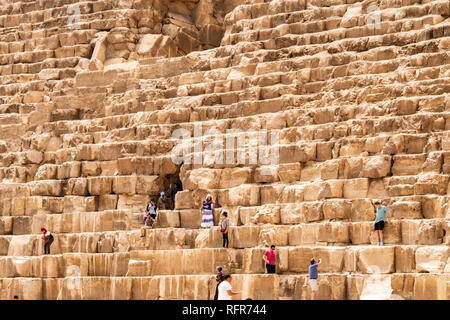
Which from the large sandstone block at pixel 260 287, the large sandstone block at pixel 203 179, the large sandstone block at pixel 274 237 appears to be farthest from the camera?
the large sandstone block at pixel 203 179

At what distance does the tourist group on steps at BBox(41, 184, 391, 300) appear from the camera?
1922cm

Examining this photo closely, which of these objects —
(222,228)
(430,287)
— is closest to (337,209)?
(222,228)

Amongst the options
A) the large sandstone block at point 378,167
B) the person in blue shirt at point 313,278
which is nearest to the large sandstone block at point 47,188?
the large sandstone block at point 378,167

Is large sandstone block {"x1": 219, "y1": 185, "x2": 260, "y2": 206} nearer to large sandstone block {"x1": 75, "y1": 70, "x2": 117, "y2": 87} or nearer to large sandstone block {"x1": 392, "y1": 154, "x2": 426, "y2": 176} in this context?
large sandstone block {"x1": 392, "y1": 154, "x2": 426, "y2": 176}

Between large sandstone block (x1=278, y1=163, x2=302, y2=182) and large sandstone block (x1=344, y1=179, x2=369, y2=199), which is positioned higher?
large sandstone block (x1=278, y1=163, x2=302, y2=182)

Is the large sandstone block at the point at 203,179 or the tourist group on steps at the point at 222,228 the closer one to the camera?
the tourist group on steps at the point at 222,228

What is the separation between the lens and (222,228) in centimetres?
2327

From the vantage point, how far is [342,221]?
Answer: 2281 centimetres

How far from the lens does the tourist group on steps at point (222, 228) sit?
63.1 feet

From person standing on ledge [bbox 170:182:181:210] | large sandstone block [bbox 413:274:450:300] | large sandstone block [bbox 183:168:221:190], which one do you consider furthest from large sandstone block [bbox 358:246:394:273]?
person standing on ledge [bbox 170:182:181:210]

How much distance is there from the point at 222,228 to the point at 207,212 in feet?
3.69

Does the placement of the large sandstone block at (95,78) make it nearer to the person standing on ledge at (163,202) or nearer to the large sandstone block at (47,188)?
the large sandstone block at (47,188)

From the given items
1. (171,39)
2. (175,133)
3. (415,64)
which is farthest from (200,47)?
(415,64)
